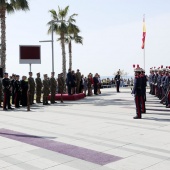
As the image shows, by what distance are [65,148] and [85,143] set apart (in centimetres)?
65

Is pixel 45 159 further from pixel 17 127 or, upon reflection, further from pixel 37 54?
pixel 37 54

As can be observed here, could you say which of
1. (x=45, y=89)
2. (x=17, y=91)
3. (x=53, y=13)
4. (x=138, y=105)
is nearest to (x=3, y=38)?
(x=45, y=89)

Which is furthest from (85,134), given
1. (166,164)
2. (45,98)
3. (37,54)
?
(37,54)

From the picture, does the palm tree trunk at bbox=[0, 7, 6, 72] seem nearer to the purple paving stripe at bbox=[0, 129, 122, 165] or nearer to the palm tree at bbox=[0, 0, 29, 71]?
the palm tree at bbox=[0, 0, 29, 71]

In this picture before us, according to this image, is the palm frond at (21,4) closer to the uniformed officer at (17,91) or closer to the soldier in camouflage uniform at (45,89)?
the soldier in camouflage uniform at (45,89)

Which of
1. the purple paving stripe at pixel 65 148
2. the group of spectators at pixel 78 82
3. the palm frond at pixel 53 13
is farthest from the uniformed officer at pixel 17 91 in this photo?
the palm frond at pixel 53 13

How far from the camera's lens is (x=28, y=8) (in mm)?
23547

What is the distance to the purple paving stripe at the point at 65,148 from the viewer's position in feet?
19.7

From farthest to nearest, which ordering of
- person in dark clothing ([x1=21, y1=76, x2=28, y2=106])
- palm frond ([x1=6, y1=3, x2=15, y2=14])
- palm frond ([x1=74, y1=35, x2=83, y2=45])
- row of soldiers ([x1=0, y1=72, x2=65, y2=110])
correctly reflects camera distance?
1. palm frond ([x1=74, y1=35, x2=83, y2=45])
2. palm frond ([x1=6, y1=3, x2=15, y2=14])
3. person in dark clothing ([x1=21, y1=76, x2=28, y2=106])
4. row of soldiers ([x1=0, y1=72, x2=65, y2=110])

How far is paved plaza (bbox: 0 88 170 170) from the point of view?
5.69 m

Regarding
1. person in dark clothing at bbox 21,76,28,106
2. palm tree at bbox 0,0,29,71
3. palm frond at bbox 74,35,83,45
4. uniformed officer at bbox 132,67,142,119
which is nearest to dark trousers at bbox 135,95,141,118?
uniformed officer at bbox 132,67,142,119

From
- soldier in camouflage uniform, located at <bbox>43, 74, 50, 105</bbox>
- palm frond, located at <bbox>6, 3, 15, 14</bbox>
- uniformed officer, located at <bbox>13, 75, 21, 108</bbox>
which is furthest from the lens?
palm frond, located at <bbox>6, 3, 15, 14</bbox>

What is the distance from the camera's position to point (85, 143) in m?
7.39

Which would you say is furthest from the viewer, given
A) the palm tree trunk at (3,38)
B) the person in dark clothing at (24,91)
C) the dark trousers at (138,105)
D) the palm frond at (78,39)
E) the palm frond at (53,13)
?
the palm frond at (78,39)
